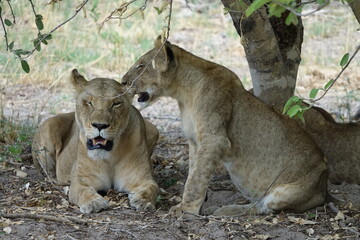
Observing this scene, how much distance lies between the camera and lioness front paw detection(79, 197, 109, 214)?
504cm

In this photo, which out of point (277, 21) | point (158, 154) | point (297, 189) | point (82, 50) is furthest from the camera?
point (82, 50)

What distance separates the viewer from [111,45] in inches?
436

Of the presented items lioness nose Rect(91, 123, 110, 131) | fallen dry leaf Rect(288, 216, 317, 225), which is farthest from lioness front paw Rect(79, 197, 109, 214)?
fallen dry leaf Rect(288, 216, 317, 225)

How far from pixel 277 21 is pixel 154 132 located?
1.35 m

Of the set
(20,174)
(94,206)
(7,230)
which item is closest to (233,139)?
(94,206)

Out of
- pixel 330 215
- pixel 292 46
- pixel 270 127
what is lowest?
pixel 330 215

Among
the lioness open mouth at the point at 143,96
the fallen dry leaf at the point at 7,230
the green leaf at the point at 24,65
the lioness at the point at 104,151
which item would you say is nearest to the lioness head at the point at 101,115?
the lioness at the point at 104,151

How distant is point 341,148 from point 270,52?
94 centimetres

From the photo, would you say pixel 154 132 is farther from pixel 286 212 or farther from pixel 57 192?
pixel 286 212

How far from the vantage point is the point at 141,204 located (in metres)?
5.14

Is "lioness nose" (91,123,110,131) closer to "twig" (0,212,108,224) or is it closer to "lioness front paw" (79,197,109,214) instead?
"lioness front paw" (79,197,109,214)

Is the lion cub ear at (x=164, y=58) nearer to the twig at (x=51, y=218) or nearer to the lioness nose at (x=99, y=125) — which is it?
the lioness nose at (x=99, y=125)

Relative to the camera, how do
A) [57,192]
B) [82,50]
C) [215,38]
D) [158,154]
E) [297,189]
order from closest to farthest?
1. [297,189]
2. [57,192]
3. [158,154]
4. [82,50]
5. [215,38]

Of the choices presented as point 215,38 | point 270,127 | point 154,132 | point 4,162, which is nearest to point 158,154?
point 154,132
